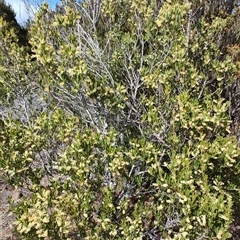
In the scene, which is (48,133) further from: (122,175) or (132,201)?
(132,201)

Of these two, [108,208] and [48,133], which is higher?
[48,133]

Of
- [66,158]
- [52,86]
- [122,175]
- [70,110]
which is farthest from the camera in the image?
[70,110]

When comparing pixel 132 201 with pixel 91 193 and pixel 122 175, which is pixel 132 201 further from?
pixel 91 193

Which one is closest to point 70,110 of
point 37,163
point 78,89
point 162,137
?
point 37,163

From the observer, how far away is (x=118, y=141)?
12.3 feet

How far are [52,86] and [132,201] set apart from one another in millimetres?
1809

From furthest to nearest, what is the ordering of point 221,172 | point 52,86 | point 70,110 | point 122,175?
1. point 70,110
2. point 52,86
3. point 122,175
4. point 221,172

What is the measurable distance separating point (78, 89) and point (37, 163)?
52.6 inches

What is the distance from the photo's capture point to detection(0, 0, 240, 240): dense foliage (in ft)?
8.95

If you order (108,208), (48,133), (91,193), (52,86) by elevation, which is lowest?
(108,208)

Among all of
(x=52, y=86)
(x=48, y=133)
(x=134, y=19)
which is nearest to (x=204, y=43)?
(x=134, y=19)

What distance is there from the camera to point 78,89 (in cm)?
298

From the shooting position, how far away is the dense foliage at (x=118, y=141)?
2727 millimetres

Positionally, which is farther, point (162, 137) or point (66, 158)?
point (162, 137)
